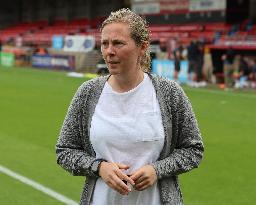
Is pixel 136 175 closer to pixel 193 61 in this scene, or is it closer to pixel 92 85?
pixel 92 85

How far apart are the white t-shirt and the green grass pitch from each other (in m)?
4.04

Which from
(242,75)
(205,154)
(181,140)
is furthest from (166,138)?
(242,75)

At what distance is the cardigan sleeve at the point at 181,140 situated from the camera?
274cm

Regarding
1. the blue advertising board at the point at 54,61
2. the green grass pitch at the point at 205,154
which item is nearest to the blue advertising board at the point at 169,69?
the green grass pitch at the point at 205,154

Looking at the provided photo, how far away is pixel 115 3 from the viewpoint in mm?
47812

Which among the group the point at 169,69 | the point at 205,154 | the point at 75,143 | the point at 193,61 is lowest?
the point at 169,69

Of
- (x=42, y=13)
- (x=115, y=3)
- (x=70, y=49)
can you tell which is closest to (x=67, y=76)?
(x=70, y=49)

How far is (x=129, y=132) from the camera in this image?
2.65 metres

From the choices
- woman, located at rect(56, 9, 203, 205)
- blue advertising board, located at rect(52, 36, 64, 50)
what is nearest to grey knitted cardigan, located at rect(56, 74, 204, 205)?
woman, located at rect(56, 9, 203, 205)

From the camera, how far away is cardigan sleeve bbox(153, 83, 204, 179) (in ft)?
9.00

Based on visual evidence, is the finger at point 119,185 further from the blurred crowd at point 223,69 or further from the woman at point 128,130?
the blurred crowd at point 223,69

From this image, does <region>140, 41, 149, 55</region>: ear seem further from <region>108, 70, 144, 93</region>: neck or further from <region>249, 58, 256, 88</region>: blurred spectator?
<region>249, 58, 256, 88</region>: blurred spectator

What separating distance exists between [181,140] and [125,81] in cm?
41

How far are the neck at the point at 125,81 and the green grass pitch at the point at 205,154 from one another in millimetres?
4143
